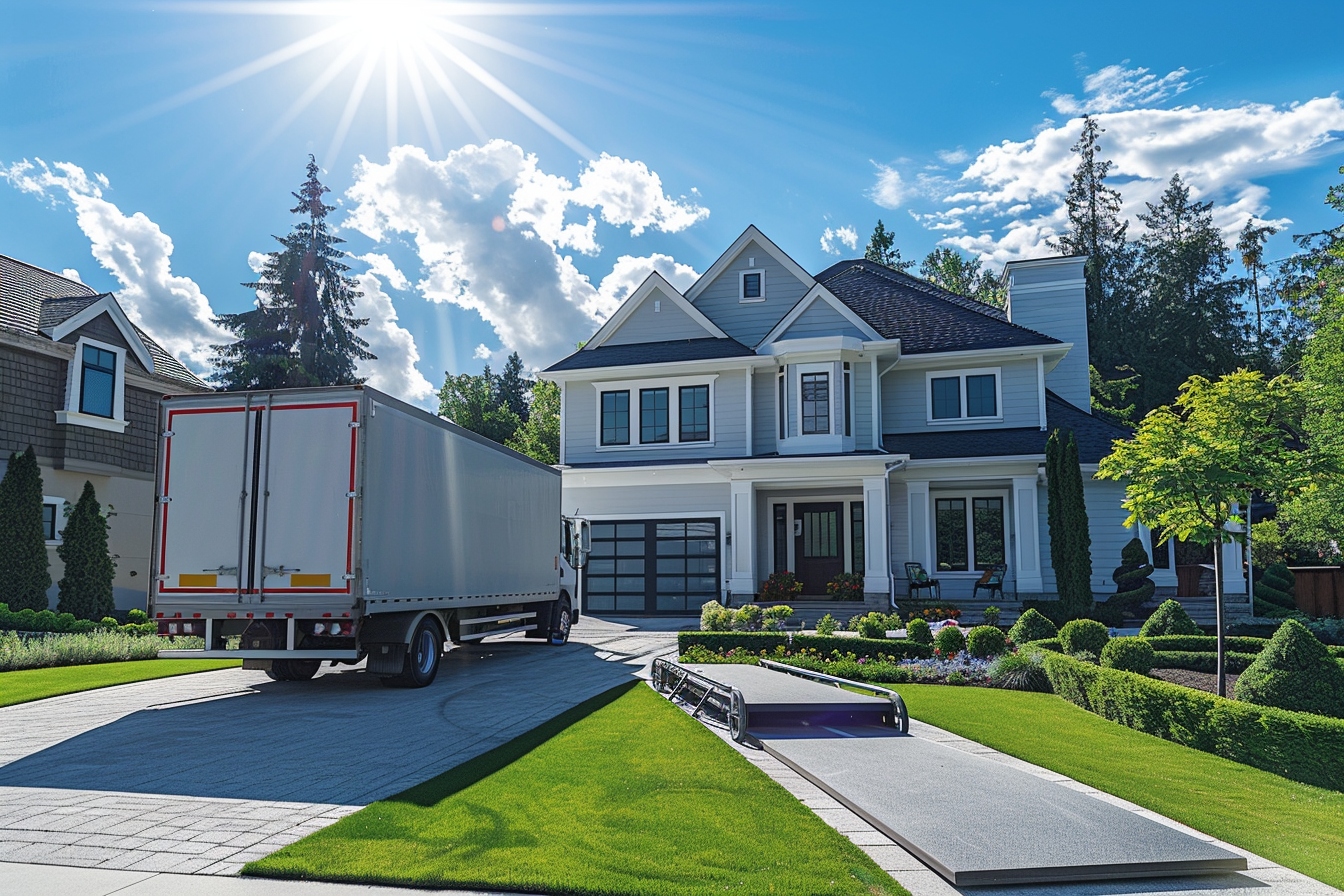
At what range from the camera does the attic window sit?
2614 cm

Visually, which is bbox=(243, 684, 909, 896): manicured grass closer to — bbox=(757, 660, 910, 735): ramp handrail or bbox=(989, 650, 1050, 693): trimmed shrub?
bbox=(757, 660, 910, 735): ramp handrail

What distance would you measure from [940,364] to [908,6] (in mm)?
12632

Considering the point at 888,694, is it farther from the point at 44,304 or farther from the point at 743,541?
the point at 44,304

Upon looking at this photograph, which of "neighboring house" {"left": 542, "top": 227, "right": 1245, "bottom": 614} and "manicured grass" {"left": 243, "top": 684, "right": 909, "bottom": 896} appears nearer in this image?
"manicured grass" {"left": 243, "top": 684, "right": 909, "bottom": 896}

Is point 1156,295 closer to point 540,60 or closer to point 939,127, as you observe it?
point 939,127

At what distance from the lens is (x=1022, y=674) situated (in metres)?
12.3

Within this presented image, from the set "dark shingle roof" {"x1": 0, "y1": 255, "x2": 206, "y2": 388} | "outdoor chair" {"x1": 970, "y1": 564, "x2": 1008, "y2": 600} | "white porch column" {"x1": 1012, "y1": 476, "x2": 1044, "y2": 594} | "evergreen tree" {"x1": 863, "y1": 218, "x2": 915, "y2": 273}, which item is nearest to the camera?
"dark shingle roof" {"x1": 0, "y1": 255, "x2": 206, "y2": 388}

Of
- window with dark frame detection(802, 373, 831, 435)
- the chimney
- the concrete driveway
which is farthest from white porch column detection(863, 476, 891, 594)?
the concrete driveway

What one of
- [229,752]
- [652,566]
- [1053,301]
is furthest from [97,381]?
[1053,301]

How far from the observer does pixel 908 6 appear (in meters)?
13.4

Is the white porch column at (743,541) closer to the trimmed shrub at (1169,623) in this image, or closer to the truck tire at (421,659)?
the trimmed shrub at (1169,623)

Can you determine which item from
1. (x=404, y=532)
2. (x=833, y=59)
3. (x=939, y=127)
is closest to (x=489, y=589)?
(x=404, y=532)

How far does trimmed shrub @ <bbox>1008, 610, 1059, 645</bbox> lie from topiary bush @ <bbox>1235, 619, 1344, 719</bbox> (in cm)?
558

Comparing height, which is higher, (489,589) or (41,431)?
(41,431)
